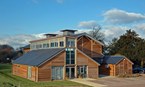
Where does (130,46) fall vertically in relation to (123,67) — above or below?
above

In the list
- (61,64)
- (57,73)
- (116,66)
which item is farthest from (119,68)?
(57,73)

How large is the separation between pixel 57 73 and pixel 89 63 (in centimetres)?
530

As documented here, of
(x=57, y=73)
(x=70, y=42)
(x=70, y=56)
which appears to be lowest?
(x=57, y=73)

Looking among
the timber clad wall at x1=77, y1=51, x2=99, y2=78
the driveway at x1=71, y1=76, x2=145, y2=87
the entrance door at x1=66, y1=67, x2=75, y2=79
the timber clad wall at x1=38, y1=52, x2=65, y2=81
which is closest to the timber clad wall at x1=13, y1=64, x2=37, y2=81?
the timber clad wall at x1=38, y1=52, x2=65, y2=81

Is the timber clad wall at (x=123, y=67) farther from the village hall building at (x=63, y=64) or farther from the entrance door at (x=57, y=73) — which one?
the entrance door at (x=57, y=73)

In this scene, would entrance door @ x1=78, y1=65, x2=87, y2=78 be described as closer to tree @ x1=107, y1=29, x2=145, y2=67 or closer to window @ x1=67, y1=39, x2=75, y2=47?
window @ x1=67, y1=39, x2=75, y2=47

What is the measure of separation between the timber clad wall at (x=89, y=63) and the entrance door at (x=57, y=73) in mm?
2990

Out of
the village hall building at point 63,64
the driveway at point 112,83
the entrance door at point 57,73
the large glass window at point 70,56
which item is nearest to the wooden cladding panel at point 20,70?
the village hall building at point 63,64

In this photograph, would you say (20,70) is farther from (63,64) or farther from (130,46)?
(130,46)

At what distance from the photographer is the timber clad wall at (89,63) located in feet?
127

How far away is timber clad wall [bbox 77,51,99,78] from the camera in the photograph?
38647mm

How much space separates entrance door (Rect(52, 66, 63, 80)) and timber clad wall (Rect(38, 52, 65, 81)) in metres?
0.58

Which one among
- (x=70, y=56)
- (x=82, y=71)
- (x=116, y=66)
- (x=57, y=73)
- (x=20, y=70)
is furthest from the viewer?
(x=116, y=66)

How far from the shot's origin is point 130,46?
2288 inches
